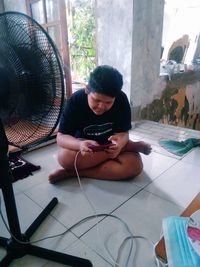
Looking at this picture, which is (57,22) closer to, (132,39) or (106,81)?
(132,39)

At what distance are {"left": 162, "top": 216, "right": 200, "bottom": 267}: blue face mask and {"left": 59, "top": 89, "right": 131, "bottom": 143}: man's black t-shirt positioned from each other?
0.70m

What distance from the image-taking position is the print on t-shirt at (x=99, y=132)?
1.25 m

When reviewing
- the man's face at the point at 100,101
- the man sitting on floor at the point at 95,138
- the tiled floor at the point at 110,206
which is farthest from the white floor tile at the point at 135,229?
the man's face at the point at 100,101

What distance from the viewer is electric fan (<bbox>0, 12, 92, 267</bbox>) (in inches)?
22.8

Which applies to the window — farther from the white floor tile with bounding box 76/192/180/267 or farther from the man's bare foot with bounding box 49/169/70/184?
the white floor tile with bounding box 76/192/180/267

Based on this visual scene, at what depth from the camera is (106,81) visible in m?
0.93

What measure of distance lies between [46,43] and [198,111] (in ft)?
10.5

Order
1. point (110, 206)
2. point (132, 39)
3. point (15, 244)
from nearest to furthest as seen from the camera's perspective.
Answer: point (15, 244)
point (110, 206)
point (132, 39)

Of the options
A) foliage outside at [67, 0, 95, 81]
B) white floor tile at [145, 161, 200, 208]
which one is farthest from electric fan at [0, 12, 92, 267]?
foliage outside at [67, 0, 95, 81]

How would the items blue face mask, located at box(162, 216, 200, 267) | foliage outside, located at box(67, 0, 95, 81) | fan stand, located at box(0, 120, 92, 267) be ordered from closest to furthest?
blue face mask, located at box(162, 216, 200, 267) < fan stand, located at box(0, 120, 92, 267) < foliage outside, located at box(67, 0, 95, 81)

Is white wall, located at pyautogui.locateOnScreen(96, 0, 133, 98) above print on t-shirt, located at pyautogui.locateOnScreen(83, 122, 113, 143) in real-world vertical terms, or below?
above

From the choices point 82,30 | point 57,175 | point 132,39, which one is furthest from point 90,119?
point 82,30

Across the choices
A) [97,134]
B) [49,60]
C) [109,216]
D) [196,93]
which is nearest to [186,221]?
[109,216]

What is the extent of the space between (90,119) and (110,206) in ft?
1.53
